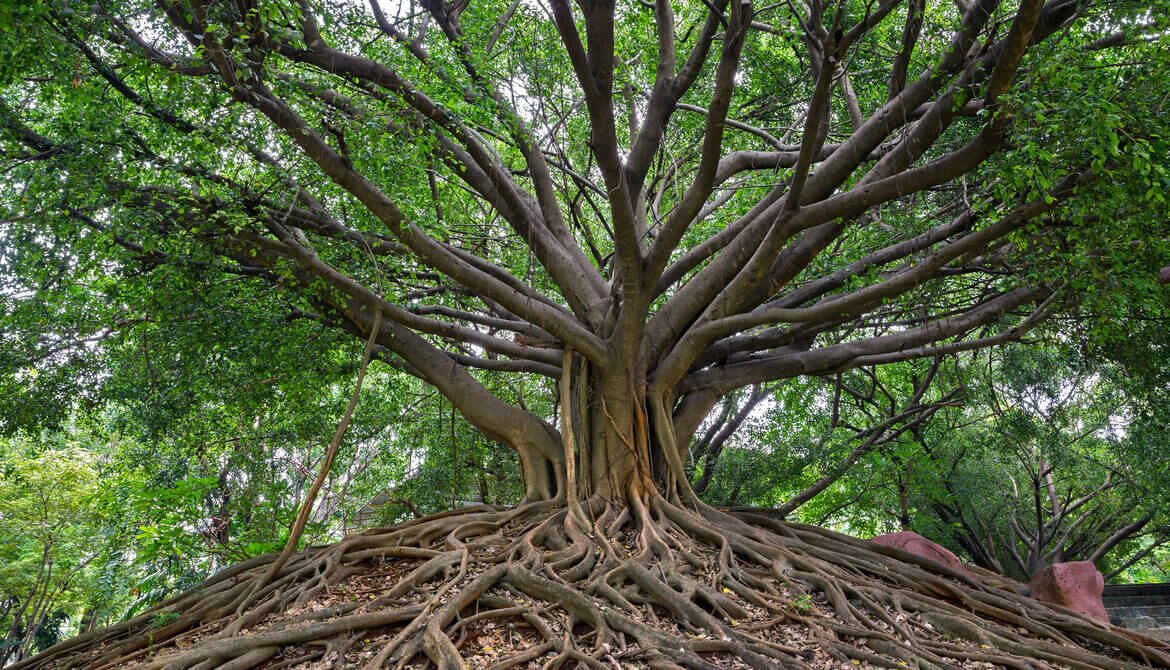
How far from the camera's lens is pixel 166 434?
7555 millimetres

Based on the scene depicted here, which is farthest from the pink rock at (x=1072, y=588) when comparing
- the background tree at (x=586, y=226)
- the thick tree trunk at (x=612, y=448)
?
the thick tree trunk at (x=612, y=448)

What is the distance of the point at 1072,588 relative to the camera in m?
5.89

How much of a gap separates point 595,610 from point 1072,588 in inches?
191

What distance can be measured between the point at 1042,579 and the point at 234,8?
27.5 ft

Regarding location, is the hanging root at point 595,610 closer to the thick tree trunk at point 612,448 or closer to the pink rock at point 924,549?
the thick tree trunk at point 612,448

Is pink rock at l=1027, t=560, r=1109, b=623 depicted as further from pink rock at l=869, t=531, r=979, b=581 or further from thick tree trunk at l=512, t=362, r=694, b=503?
thick tree trunk at l=512, t=362, r=694, b=503

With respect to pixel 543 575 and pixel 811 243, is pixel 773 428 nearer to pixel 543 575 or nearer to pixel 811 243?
pixel 811 243

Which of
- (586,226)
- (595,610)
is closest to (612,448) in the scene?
(595,610)

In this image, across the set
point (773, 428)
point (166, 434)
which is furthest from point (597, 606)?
point (773, 428)

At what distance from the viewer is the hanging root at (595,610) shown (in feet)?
12.5

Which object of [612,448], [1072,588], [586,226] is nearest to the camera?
[1072,588]

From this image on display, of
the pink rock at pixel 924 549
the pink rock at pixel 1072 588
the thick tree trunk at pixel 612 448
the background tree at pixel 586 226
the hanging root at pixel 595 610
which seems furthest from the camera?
the pink rock at pixel 924 549

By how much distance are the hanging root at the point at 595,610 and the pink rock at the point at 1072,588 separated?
737mm

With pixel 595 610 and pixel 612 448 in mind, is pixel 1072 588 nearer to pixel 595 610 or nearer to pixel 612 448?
pixel 612 448
